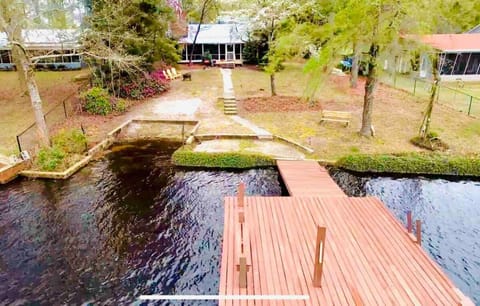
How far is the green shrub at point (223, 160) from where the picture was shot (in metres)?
14.3

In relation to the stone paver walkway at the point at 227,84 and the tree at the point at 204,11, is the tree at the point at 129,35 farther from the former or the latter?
the tree at the point at 204,11

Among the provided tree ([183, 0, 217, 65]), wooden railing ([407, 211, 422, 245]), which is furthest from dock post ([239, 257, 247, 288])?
tree ([183, 0, 217, 65])

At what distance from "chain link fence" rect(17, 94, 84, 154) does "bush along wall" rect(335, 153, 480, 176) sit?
12.1 meters

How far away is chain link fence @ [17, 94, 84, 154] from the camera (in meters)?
Result: 15.4

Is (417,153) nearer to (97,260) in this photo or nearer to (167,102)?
(97,260)

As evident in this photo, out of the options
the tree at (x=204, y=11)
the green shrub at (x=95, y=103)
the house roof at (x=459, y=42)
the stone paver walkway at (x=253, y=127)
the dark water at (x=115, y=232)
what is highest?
the tree at (x=204, y=11)

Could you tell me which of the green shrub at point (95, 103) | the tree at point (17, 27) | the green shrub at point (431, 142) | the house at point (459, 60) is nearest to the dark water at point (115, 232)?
the tree at point (17, 27)

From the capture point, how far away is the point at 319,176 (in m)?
12.7

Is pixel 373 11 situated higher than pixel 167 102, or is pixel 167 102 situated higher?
pixel 373 11

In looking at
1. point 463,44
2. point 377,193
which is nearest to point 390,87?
point 463,44

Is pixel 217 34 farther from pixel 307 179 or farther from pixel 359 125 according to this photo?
pixel 307 179

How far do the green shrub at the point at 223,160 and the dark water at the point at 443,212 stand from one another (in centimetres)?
285

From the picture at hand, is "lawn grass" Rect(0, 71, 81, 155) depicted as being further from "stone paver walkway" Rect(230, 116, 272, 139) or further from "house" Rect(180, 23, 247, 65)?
"house" Rect(180, 23, 247, 65)

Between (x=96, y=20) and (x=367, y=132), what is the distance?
581 inches
